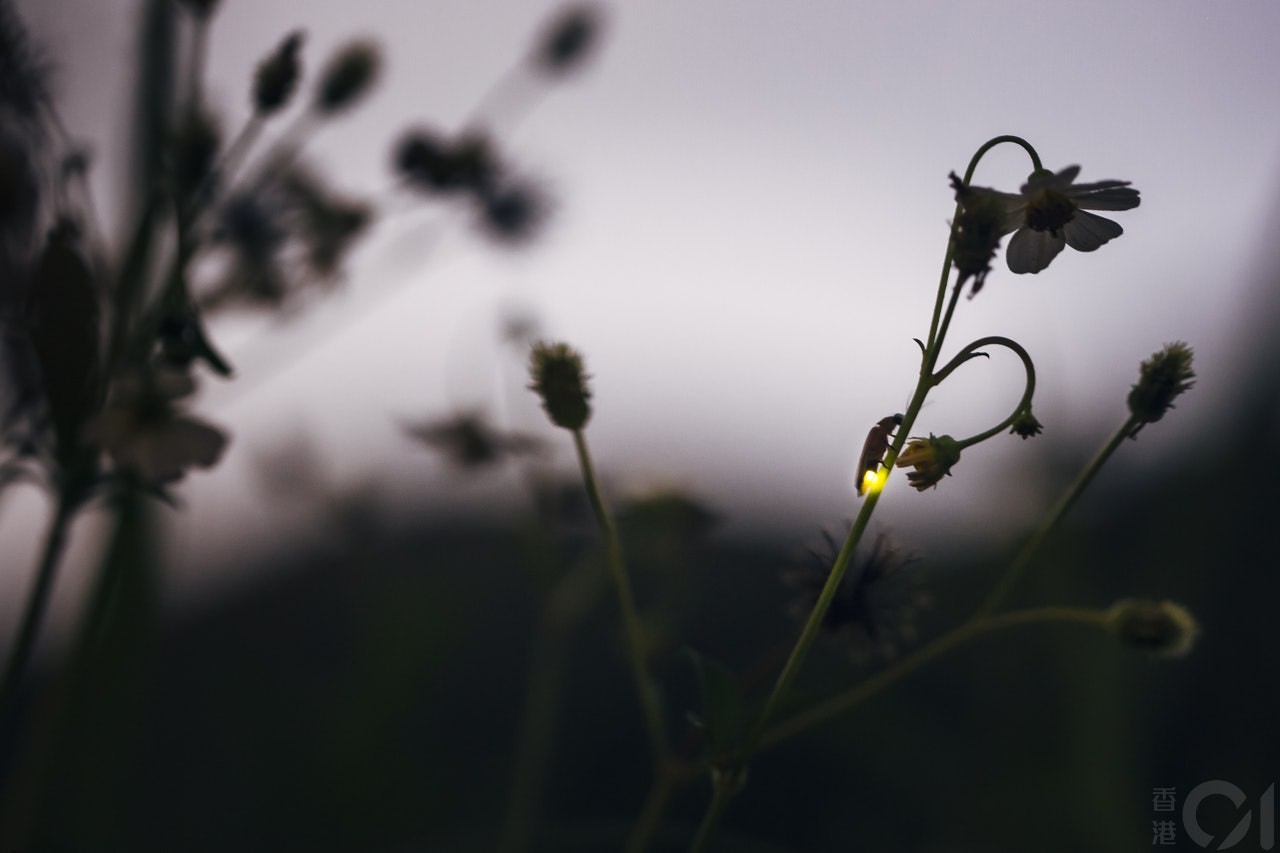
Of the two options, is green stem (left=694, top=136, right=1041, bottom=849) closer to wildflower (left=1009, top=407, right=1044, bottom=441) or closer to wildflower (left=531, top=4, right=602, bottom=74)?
wildflower (left=1009, top=407, right=1044, bottom=441)

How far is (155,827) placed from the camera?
720 millimetres

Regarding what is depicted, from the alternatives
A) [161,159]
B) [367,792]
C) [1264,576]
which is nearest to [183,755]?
[367,792]

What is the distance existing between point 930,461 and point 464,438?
42 cm

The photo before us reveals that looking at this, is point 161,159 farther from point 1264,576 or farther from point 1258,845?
point 1264,576

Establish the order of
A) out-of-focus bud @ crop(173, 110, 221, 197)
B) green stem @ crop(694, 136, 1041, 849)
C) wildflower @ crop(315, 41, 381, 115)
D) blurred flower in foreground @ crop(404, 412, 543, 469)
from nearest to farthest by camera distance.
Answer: green stem @ crop(694, 136, 1041, 849), out-of-focus bud @ crop(173, 110, 221, 197), wildflower @ crop(315, 41, 381, 115), blurred flower in foreground @ crop(404, 412, 543, 469)

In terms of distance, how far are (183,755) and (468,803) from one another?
267 millimetres

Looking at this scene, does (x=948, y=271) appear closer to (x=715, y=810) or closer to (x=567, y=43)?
(x=715, y=810)

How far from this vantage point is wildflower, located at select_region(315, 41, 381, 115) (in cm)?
51

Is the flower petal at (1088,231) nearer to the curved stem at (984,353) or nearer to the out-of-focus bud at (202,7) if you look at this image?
the curved stem at (984,353)

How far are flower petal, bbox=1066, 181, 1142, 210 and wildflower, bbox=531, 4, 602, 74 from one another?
421 millimetres

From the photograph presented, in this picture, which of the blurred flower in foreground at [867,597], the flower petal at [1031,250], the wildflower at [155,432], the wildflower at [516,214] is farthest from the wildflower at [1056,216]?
the wildflower at [516,214]

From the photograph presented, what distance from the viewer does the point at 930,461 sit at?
30 cm

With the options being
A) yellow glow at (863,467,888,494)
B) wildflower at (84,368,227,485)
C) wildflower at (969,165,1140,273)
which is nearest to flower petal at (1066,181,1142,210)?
wildflower at (969,165,1140,273)

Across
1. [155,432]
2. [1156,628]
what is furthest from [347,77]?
[1156,628]
